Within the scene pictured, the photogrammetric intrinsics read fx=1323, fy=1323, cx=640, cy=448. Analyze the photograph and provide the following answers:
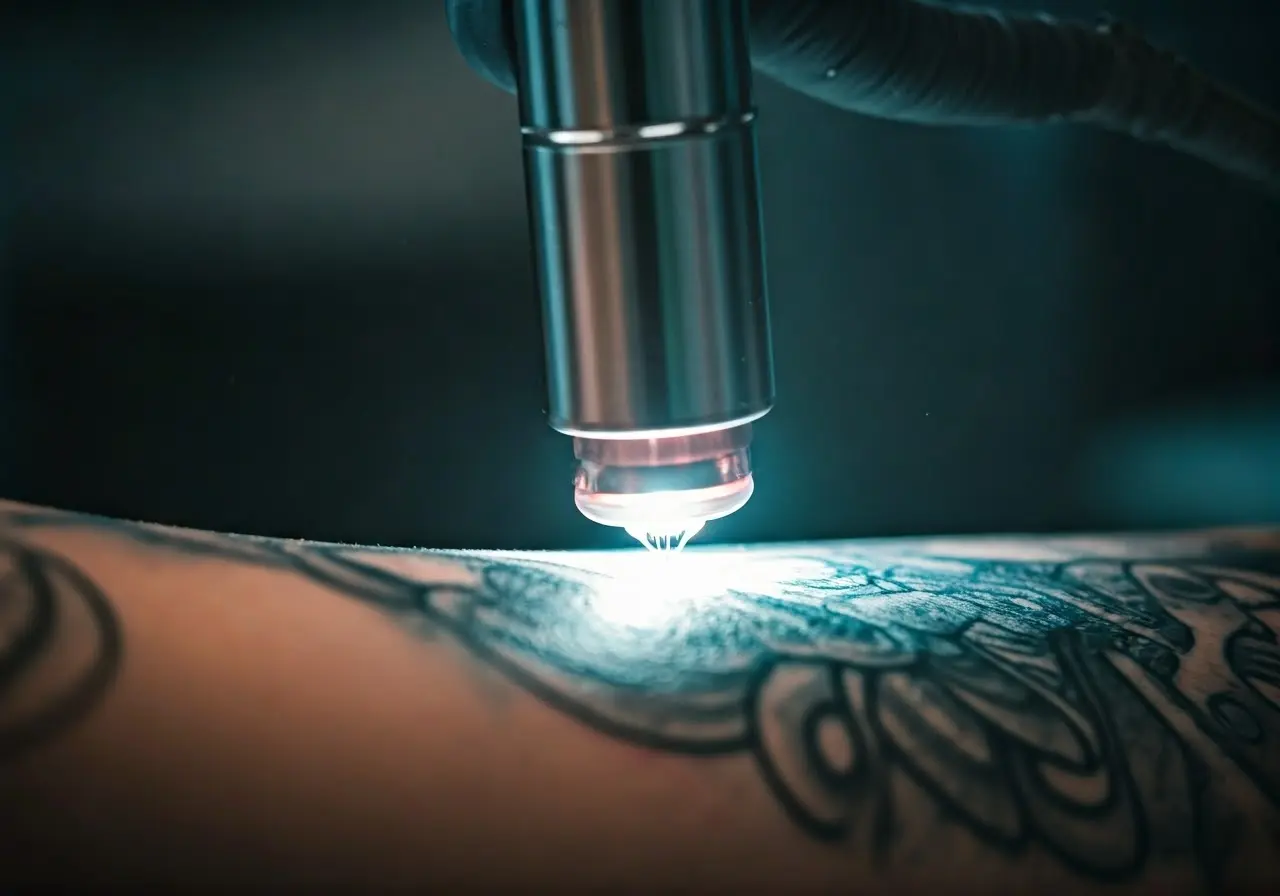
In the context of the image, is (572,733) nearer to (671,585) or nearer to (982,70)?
(671,585)

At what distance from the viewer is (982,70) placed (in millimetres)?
929

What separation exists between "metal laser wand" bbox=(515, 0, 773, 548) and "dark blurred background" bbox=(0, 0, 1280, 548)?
0.38 meters

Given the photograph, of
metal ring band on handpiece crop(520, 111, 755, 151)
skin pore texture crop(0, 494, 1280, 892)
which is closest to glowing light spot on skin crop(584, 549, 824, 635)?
skin pore texture crop(0, 494, 1280, 892)

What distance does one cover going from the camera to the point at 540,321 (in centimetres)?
73

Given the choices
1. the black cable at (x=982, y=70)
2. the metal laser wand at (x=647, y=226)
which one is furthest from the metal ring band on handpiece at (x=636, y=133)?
the black cable at (x=982, y=70)

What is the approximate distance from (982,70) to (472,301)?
44cm

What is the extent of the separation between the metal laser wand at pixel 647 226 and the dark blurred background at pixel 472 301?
381mm

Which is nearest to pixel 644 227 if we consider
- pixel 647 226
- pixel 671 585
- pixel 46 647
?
pixel 647 226

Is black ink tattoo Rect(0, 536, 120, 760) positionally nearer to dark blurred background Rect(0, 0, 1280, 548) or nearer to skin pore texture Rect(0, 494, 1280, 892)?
skin pore texture Rect(0, 494, 1280, 892)

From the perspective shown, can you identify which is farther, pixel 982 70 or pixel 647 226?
pixel 982 70

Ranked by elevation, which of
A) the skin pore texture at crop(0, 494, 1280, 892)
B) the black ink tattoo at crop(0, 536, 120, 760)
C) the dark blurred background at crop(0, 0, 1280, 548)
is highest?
the dark blurred background at crop(0, 0, 1280, 548)

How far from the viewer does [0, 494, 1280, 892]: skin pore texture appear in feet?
1.84

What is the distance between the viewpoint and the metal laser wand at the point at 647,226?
66cm

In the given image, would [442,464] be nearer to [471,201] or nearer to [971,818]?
[471,201]
